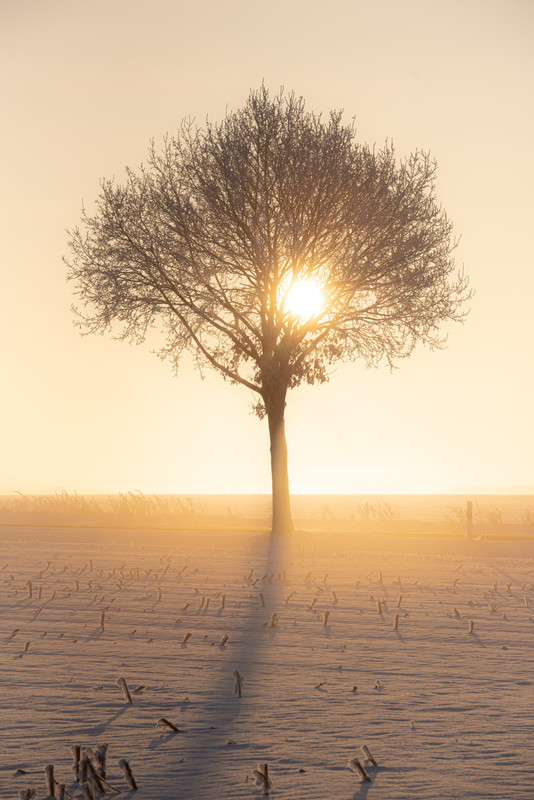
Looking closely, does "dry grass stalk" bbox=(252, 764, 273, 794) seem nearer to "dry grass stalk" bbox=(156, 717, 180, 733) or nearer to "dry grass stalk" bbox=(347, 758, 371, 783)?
"dry grass stalk" bbox=(347, 758, 371, 783)

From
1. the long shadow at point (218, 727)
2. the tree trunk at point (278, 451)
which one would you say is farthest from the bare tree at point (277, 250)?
the long shadow at point (218, 727)

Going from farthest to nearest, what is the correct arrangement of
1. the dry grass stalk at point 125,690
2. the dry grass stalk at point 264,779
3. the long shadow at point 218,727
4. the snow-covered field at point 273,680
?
the dry grass stalk at point 125,690 < the snow-covered field at point 273,680 < the long shadow at point 218,727 < the dry grass stalk at point 264,779

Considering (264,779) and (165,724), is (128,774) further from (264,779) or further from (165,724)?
(165,724)

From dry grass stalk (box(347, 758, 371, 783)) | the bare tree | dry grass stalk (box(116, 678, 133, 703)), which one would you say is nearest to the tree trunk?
the bare tree

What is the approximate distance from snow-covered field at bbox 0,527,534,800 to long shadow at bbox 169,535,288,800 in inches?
0.8

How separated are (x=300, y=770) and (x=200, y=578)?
970 centimetres

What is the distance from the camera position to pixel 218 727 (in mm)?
6785

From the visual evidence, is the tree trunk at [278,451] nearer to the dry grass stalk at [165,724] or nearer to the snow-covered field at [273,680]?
the snow-covered field at [273,680]

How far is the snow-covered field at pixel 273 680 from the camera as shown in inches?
228

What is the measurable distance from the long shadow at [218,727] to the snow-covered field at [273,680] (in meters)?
0.02

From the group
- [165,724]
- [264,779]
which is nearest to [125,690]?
[165,724]

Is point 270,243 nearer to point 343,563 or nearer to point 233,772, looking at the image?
point 343,563

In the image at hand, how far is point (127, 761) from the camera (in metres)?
5.82

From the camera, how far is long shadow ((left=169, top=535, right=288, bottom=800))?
5.54m
